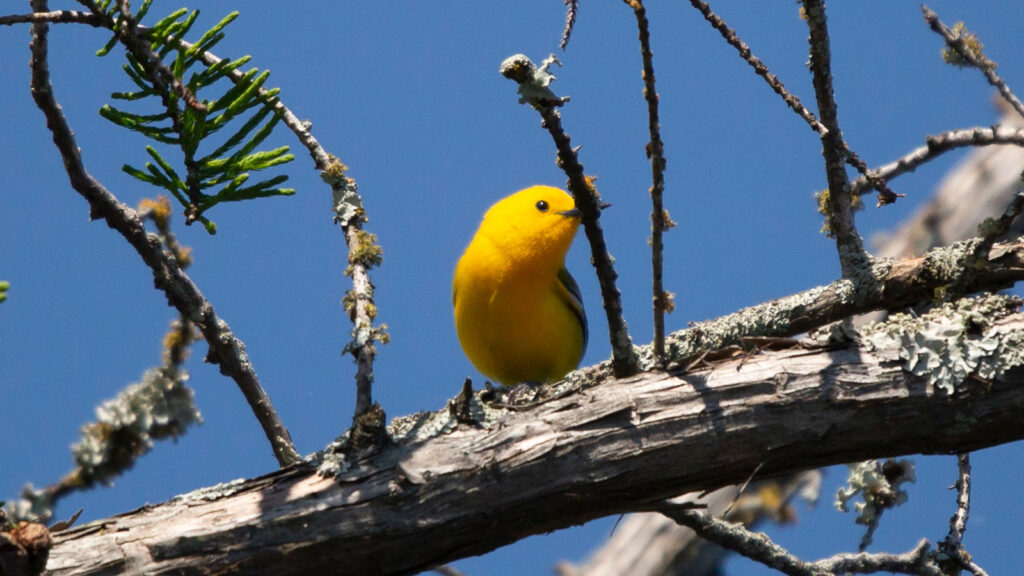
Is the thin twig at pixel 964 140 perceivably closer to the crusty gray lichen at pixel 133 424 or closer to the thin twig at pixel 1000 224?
the thin twig at pixel 1000 224

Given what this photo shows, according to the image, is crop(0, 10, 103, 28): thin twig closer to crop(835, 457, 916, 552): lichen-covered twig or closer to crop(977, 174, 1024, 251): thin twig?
crop(977, 174, 1024, 251): thin twig

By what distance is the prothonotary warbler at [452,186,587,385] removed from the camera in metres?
5.17

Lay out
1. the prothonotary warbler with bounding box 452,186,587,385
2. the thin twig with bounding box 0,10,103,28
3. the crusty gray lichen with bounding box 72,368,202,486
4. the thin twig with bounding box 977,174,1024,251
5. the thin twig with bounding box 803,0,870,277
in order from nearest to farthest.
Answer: the crusty gray lichen with bounding box 72,368,202,486, the thin twig with bounding box 0,10,103,28, the thin twig with bounding box 977,174,1024,251, the thin twig with bounding box 803,0,870,277, the prothonotary warbler with bounding box 452,186,587,385

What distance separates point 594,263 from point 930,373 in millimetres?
1190

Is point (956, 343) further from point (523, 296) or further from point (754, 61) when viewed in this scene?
point (523, 296)

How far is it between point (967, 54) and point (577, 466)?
2460 millimetres

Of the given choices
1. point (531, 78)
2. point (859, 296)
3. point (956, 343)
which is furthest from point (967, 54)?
point (531, 78)

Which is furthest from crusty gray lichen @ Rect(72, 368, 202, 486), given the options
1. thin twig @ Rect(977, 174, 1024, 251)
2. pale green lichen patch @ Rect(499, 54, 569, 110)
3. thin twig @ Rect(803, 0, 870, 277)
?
thin twig @ Rect(977, 174, 1024, 251)

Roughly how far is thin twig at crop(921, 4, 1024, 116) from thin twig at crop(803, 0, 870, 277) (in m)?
0.66

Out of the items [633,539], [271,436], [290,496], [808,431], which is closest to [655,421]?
[808,431]

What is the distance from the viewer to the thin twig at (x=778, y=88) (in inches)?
122

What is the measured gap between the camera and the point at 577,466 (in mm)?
3197

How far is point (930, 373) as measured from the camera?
10.3 feet

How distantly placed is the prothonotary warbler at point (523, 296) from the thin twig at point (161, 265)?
1.34m
